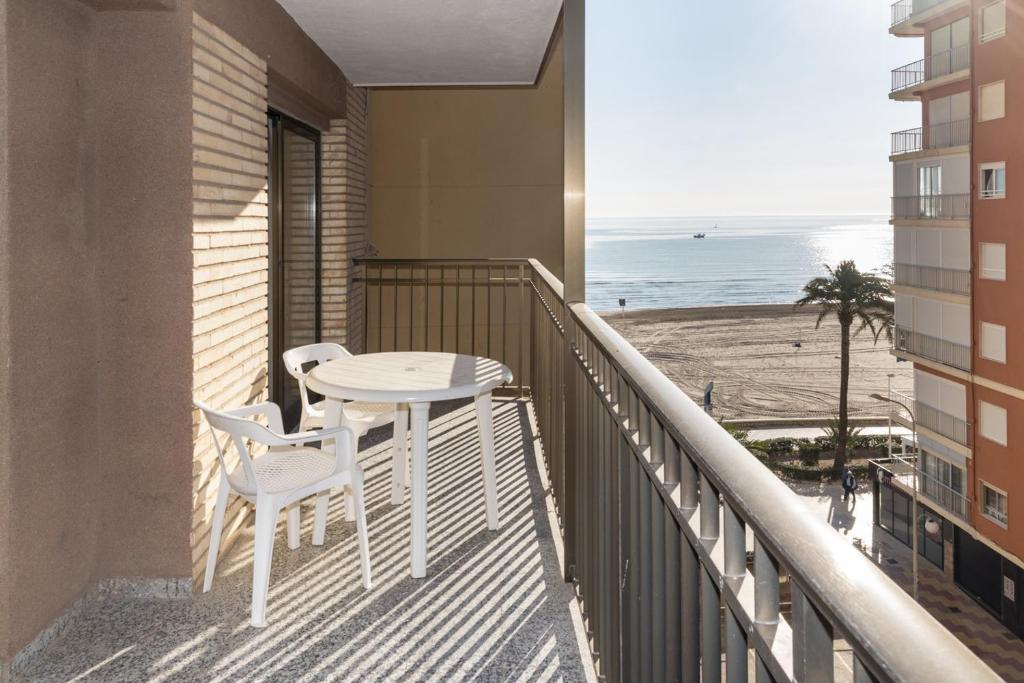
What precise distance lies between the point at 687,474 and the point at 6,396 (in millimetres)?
1895

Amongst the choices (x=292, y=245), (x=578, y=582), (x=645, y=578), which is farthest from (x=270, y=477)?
→ (x=292, y=245)

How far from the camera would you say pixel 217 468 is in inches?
127

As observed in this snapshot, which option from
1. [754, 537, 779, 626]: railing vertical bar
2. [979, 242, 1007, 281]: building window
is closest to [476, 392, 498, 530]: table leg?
[754, 537, 779, 626]: railing vertical bar

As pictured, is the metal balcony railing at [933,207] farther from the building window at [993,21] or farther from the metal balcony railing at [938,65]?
the building window at [993,21]

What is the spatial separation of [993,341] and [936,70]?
8.43 m

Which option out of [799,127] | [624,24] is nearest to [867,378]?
[799,127]

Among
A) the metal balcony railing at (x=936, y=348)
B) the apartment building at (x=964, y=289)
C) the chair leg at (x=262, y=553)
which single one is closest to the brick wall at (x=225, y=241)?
the chair leg at (x=262, y=553)

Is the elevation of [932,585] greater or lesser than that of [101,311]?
lesser

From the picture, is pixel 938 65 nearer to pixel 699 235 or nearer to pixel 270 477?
pixel 270 477

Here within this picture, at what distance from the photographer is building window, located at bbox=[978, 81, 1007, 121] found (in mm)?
23281

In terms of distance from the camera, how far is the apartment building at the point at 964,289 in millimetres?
23656

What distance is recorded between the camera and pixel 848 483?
27938mm

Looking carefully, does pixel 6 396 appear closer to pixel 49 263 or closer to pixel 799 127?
pixel 49 263

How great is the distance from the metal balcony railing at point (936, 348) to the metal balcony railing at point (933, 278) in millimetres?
1678
